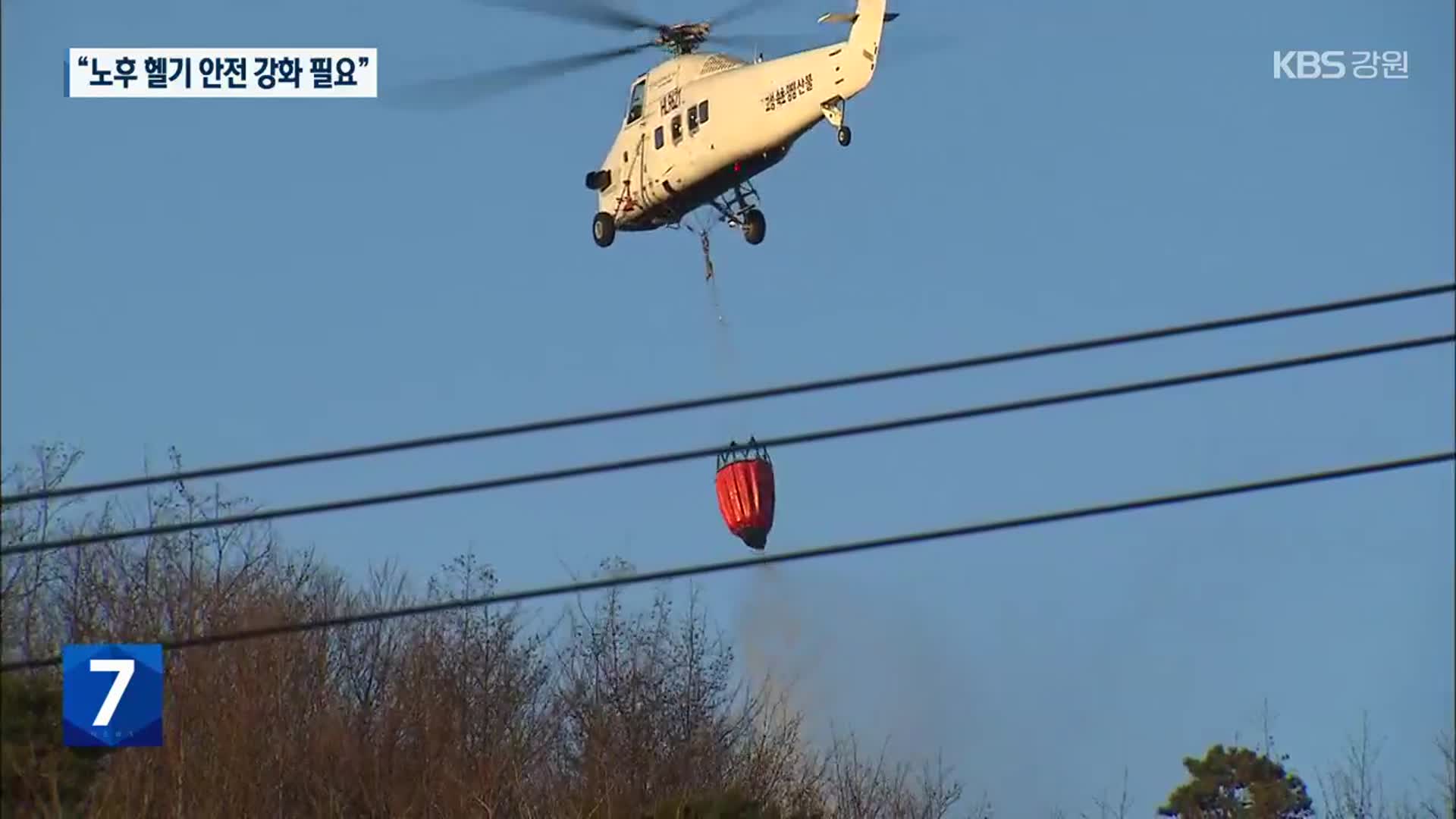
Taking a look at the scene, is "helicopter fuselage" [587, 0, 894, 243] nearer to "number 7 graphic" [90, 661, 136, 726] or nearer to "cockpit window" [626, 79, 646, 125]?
"cockpit window" [626, 79, 646, 125]

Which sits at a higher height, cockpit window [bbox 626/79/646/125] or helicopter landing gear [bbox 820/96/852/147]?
cockpit window [bbox 626/79/646/125]

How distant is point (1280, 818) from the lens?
119ft

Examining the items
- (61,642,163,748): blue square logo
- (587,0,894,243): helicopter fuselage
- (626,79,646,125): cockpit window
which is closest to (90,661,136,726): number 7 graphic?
(61,642,163,748): blue square logo

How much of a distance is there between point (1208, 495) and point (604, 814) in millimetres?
20032

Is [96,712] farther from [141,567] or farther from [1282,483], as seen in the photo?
[141,567]

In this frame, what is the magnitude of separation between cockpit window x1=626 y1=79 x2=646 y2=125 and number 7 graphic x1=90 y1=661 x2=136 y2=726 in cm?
1266

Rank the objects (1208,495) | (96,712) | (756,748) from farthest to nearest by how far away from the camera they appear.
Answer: (756,748), (96,712), (1208,495)

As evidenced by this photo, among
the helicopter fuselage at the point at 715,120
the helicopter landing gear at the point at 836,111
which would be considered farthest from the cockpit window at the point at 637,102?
the helicopter landing gear at the point at 836,111

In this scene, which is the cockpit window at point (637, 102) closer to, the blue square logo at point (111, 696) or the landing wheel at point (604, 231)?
the landing wheel at point (604, 231)

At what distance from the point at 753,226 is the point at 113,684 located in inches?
521

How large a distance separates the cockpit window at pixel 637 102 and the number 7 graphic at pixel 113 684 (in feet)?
41.5

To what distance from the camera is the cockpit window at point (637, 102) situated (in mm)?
35656

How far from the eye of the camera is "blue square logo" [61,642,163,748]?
808 inches

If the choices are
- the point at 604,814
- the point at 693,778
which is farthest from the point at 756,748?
the point at 604,814
